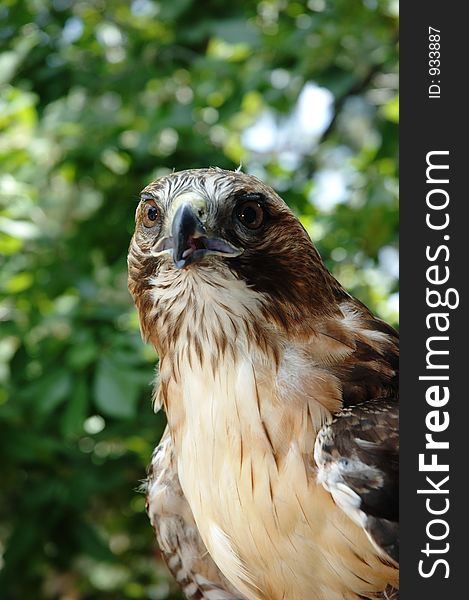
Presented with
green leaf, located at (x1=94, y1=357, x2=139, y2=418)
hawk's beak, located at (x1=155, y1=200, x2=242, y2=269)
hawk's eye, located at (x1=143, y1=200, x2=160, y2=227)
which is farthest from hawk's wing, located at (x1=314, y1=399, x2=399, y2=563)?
green leaf, located at (x1=94, y1=357, x2=139, y2=418)

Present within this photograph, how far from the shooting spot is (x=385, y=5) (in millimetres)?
3391

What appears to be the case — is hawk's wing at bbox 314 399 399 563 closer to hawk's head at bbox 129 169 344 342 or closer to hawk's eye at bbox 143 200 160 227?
hawk's head at bbox 129 169 344 342

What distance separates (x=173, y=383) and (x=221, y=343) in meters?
0.21

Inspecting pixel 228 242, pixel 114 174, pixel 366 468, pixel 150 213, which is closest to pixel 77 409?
pixel 114 174

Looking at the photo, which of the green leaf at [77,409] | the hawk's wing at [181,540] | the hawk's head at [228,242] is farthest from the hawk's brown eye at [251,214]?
the green leaf at [77,409]

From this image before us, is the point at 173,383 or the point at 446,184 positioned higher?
the point at 446,184

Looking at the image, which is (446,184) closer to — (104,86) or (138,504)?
(104,86)

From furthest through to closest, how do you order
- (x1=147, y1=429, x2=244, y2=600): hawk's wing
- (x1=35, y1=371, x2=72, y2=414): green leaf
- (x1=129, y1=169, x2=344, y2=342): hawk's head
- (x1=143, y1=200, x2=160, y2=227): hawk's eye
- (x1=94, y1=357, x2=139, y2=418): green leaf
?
(x1=35, y1=371, x2=72, y2=414): green leaf → (x1=94, y1=357, x2=139, y2=418): green leaf → (x1=147, y1=429, x2=244, y2=600): hawk's wing → (x1=143, y1=200, x2=160, y2=227): hawk's eye → (x1=129, y1=169, x2=344, y2=342): hawk's head

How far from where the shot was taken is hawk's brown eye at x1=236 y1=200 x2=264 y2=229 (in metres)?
1.99

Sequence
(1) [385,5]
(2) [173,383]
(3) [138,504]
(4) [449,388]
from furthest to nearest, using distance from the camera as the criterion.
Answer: (3) [138,504] → (1) [385,5] → (2) [173,383] → (4) [449,388]

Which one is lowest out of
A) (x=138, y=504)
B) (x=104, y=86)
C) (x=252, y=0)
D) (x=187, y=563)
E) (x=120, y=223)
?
(x=187, y=563)

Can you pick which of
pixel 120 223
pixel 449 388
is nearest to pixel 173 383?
pixel 449 388

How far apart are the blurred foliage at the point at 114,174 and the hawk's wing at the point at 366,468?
4.51 feet

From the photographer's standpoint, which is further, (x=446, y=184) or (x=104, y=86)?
(x=104, y=86)
